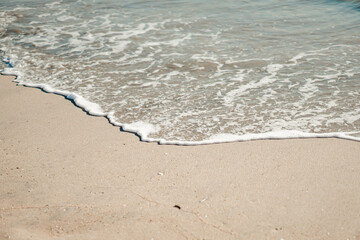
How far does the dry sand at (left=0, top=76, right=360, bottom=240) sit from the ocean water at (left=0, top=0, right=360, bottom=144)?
14.0 inches

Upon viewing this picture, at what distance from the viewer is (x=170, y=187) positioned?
3250 millimetres

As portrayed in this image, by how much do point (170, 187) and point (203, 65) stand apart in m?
3.34

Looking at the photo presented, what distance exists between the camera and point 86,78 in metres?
5.96

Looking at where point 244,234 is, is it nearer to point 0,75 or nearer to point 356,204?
point 356,204

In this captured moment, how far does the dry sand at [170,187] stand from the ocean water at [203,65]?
36 cm

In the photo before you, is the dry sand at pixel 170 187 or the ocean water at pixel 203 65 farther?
the ocean water at pixel 203 65

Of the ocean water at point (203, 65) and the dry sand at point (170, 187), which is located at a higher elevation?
the ocean water at point (203, 65)

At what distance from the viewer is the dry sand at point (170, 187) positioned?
2742 millimetres

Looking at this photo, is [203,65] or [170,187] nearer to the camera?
[170,187]

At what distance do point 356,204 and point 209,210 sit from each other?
116 centimetres

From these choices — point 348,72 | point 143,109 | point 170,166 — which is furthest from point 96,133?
point 348,72

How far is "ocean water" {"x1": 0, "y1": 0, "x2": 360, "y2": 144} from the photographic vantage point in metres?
4.37

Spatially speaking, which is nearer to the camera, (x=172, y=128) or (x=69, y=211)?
(x=69, y=211)

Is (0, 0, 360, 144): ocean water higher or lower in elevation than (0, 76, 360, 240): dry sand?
higher
